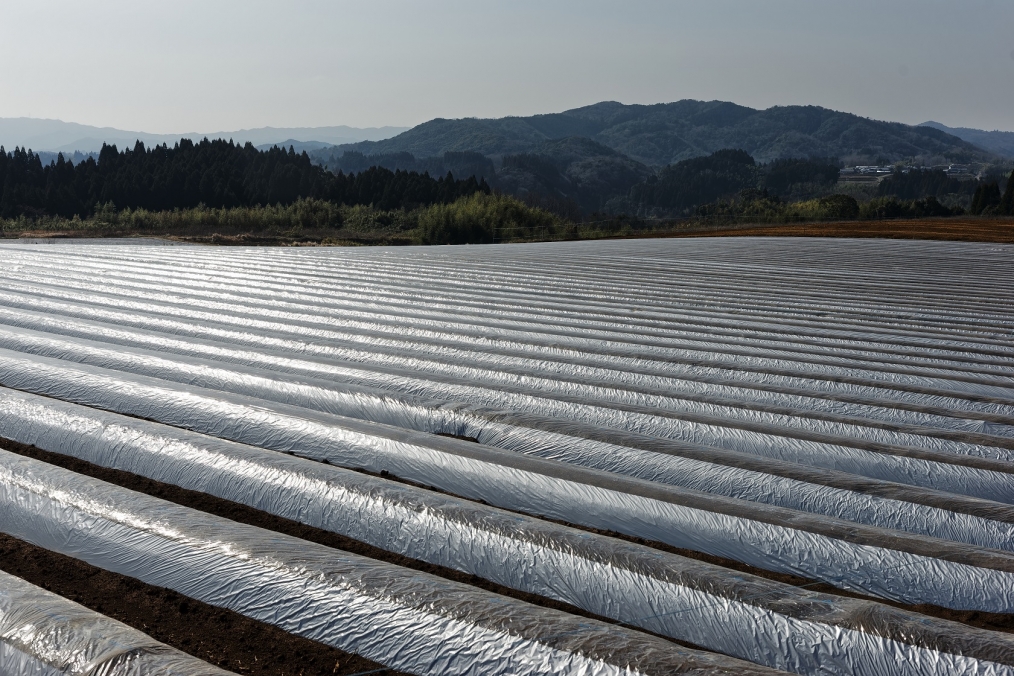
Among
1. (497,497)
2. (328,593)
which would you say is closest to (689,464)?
(497,497)

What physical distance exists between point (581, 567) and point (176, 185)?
6591 cm

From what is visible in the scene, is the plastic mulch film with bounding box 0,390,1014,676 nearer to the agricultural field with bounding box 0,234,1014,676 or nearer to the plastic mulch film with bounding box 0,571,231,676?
the agricultural field with bounding box 0,234,1014,676

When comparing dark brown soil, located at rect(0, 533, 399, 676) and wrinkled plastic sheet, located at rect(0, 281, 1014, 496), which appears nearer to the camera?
dark brown soil, located at rect(0, 533, 399, 676)

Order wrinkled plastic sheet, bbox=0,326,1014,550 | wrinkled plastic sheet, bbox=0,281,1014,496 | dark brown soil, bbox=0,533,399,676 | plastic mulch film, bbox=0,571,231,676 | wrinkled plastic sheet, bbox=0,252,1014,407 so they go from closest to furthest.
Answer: plastic mulch film, bbox=0,571,231,676, dark brown soil, bbox=0,533,399,676, wrinkled plastic sheet, bbox=0,326,1014,550, wrinkled plastic sheet, bbox=0,281,1014,496, wrinkled plastic sheet, bbox=0,252,1014,407

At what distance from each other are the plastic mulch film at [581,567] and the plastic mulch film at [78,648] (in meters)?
0.93

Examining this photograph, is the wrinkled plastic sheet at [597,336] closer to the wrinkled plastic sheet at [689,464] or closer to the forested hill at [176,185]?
the wrinkled plastic sheet at [689,464]

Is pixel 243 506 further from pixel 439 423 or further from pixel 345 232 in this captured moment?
pixel 345 232

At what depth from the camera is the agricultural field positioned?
217 centimetres

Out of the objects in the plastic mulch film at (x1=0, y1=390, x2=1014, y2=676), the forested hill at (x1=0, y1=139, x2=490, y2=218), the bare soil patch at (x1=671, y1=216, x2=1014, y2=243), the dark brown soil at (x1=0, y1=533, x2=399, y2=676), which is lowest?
the dark brown soil at (x1=0, y1=533, x2=399, y2=676)

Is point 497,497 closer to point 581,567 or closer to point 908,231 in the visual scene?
point 581,567

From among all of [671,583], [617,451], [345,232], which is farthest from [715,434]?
[345,232]

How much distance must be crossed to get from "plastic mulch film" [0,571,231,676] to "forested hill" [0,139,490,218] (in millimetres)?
54621

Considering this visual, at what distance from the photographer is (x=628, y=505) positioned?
3.04 m

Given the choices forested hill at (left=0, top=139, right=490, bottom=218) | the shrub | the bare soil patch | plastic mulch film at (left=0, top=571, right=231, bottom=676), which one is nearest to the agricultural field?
plastic mulch film at (left=0, top=571, right=231, bottom=676)
